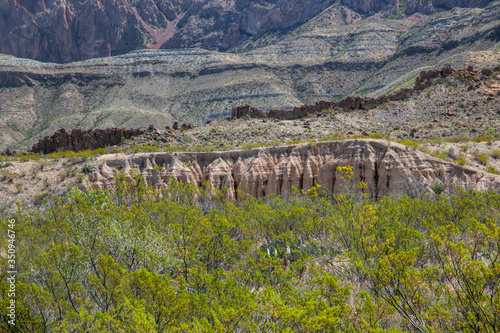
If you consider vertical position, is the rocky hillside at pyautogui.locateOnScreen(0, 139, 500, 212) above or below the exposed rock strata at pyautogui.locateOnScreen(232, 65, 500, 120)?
below

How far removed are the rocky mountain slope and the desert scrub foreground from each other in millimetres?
64849

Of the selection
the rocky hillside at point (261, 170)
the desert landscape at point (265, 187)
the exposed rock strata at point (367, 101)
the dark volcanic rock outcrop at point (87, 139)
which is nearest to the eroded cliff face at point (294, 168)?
the rocky hillside at point (261, 170)

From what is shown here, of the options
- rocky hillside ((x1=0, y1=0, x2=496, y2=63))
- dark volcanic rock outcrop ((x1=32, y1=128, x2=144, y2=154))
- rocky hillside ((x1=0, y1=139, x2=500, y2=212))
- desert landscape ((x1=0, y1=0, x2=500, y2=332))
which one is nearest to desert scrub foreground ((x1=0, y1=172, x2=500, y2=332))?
desert landscape ((x1=0, y1=0, x2=500, y2=332))

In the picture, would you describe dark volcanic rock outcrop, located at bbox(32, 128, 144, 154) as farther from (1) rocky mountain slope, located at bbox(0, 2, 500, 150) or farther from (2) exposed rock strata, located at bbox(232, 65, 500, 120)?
(1) rocky mountain slope, located at bbox(0, 2, 500, 150)

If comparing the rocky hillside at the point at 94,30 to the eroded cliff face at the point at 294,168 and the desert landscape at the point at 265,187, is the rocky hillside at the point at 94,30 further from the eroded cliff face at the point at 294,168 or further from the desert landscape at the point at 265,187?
the eroded cliff face at the point at 294,168

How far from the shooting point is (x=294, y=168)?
31.8 metres

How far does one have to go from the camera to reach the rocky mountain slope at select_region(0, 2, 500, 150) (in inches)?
3206

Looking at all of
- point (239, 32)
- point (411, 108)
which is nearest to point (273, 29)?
point (239, 32)

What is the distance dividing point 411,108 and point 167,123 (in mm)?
61551

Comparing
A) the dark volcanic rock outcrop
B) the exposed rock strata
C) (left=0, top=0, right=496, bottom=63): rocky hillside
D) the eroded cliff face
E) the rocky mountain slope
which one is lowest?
the eroded cliff face

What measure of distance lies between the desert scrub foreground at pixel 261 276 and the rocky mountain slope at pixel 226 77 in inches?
2553

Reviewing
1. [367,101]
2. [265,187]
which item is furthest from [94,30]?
[265,187]

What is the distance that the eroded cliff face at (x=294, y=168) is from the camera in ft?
87.4

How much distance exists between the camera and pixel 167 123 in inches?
3184
